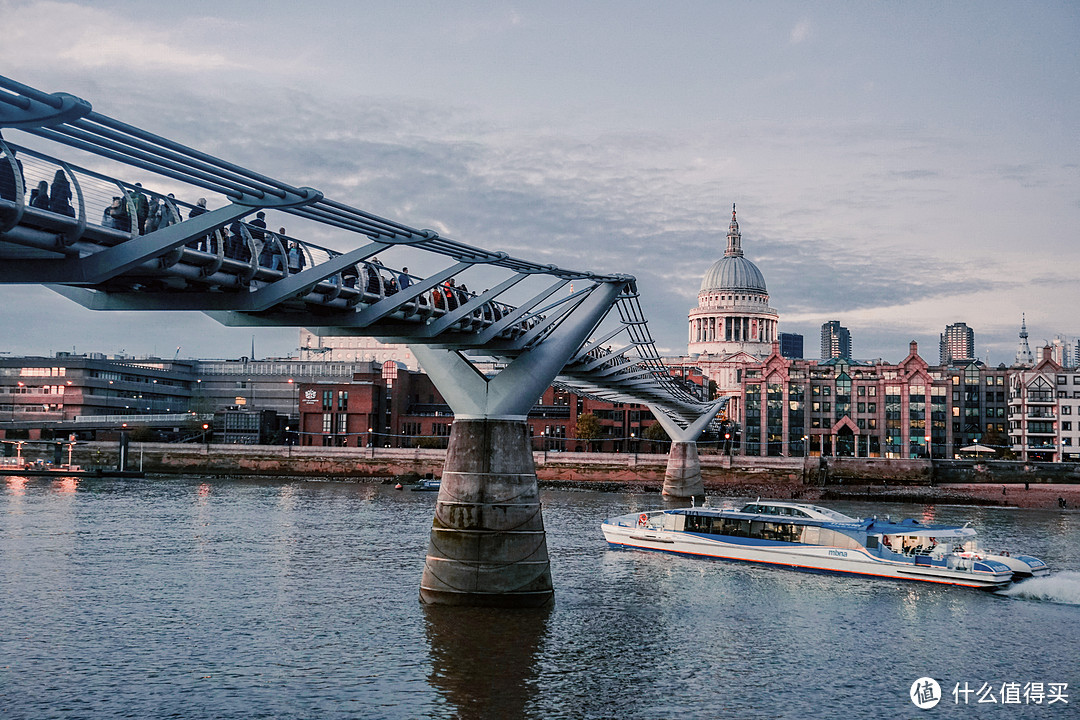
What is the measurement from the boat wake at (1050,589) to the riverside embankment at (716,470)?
58.7 metres

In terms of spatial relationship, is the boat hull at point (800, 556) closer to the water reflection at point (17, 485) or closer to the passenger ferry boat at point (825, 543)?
the passenger ferry boat at point (825, 543)

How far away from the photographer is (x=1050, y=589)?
44375 mm

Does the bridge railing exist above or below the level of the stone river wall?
above

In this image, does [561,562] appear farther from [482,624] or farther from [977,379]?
[977,379]

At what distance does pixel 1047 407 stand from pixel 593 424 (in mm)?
55393

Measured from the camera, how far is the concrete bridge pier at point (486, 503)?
115 ft

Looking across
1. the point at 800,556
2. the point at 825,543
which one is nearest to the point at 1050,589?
the point at 825,543

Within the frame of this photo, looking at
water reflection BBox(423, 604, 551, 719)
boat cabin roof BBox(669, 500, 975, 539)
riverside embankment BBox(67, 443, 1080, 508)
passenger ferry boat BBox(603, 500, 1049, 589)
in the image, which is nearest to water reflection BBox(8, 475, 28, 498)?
riverside embankment BBox(67, 443, 1080, 508)

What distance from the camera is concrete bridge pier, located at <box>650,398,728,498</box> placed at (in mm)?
99188

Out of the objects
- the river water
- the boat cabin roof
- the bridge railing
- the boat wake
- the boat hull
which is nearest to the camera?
the bridge railing

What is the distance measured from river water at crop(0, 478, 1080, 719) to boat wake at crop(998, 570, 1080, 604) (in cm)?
12

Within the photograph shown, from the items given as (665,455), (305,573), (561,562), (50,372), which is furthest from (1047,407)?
(50,372)

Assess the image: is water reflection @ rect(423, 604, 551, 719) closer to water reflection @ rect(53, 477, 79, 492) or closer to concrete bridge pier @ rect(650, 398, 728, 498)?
concrete bridge pier @ rect(650, 398, 728, 498)

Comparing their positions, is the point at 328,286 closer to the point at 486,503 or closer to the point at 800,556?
the point at 486,503
